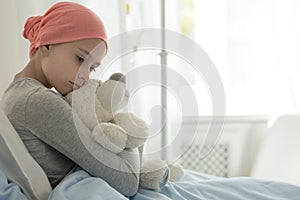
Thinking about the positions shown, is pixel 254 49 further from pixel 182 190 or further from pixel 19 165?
pixel 19 165

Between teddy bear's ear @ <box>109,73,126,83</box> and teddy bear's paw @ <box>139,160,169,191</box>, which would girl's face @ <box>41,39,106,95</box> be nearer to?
teddy bear's ear @ <box>109,73,126,83</box>

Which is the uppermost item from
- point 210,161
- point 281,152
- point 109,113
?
point 109,113

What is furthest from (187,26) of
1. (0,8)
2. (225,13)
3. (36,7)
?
(0,8)

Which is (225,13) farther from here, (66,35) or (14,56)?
(66,35)

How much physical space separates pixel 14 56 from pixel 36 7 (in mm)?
196

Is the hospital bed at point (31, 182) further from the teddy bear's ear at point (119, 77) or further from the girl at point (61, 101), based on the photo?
the teddy bear's ear at point (119, 77)

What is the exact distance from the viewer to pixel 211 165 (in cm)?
229

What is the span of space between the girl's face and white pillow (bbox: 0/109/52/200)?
165 mm

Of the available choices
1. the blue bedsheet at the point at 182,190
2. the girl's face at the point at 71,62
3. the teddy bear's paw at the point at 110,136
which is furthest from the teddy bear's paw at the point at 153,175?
the girl's face at the point at 71,62

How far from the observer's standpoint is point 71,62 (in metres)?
0.99

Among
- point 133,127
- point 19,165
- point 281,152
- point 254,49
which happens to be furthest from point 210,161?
point 19,165

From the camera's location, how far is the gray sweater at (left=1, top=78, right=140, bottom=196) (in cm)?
90

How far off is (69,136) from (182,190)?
0.32 m

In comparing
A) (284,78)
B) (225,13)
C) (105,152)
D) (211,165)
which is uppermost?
(225,13)
